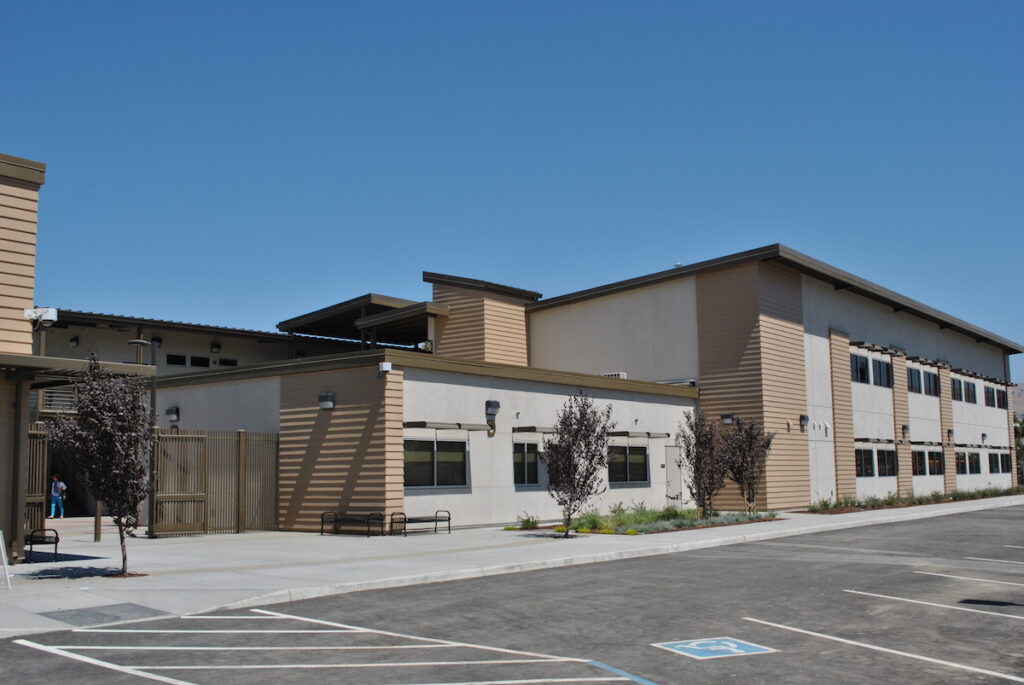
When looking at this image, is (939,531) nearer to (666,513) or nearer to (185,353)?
(666,513)

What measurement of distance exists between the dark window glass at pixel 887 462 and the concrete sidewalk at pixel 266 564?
47.1ft

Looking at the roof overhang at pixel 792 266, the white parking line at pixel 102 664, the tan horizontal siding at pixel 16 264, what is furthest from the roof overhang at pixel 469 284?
the white parking line at pixel 102 664

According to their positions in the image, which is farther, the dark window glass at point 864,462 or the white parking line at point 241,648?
the dark window glass at point 864,462

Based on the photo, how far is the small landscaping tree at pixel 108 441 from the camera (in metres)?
14.5

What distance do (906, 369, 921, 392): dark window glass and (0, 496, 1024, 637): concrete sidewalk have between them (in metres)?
19.5

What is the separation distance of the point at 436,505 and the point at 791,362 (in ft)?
51.1

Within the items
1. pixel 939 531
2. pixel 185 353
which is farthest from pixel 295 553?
pixel 185 353

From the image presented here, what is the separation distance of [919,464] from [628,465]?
19935mm

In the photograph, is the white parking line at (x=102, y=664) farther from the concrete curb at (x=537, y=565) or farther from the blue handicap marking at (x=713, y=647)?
the blue handicap marking at (x=713, y=647)

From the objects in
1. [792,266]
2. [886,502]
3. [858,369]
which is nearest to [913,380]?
[858,369]

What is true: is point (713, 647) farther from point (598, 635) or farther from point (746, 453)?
point (746, 453)

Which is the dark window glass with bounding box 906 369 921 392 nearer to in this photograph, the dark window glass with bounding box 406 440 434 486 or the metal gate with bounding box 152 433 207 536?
the dark window glass with bounding box 406 440 434 486

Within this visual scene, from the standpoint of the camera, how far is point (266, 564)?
53.5 feet

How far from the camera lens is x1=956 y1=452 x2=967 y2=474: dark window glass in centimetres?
4772
